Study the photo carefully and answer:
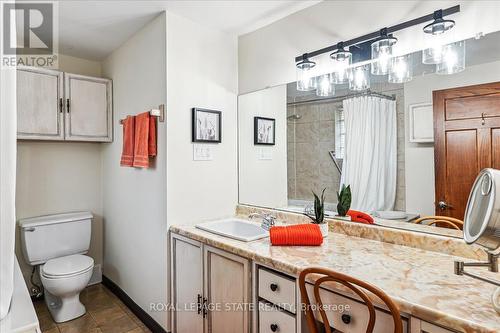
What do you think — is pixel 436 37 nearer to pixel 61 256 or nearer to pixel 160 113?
pixel 160 113

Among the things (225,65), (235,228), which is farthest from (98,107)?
(235,228)

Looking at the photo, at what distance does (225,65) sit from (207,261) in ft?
5.08

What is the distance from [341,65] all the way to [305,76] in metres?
0.26

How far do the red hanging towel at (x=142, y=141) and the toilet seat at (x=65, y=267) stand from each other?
0.97m

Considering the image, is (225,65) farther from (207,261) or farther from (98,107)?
(207,261)

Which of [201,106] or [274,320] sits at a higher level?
[201,106]

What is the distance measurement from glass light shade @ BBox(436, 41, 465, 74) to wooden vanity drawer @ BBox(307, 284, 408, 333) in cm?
120

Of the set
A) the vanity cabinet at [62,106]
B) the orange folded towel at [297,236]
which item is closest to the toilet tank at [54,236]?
the vanity cabinet at [62,106]

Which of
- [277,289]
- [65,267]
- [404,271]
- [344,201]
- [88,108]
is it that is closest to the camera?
[404,271]

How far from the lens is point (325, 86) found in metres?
1.96

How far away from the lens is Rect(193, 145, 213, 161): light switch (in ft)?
7.25

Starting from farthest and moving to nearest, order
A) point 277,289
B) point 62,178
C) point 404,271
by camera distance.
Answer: point 62,178, point 277,289, point 404,271

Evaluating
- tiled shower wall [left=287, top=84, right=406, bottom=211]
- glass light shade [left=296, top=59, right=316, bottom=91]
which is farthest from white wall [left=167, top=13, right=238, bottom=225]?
glass light shade [left=296, top=59, right=316, bottom=91]

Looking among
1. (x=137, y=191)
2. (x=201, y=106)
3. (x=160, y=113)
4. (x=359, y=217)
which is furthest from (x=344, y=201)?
(x=137, y=191)
